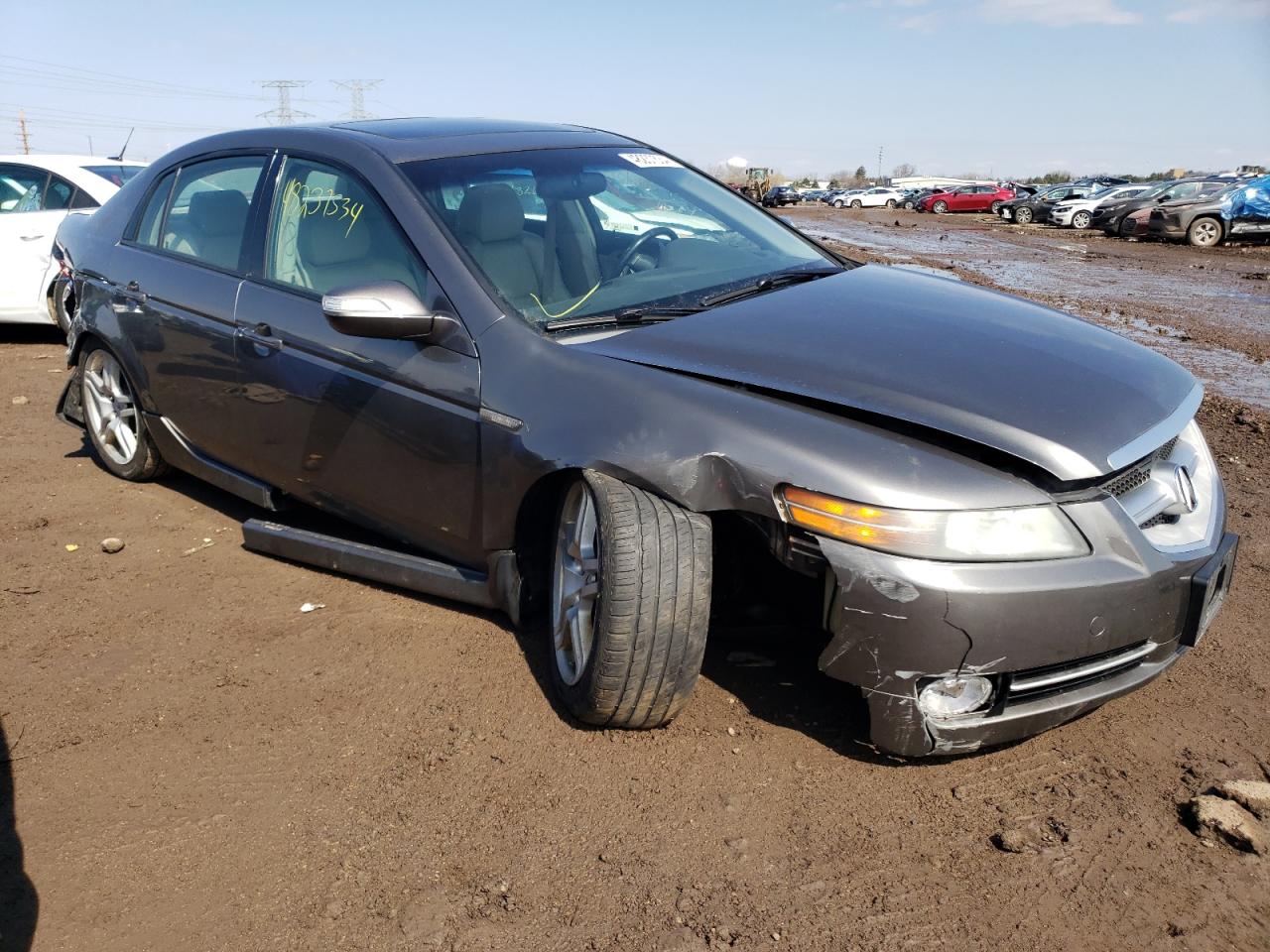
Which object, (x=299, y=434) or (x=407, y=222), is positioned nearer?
(x=407, y=222)

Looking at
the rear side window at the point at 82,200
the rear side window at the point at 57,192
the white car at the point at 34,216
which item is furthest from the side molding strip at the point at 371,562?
the rear side window at the point at 57,192

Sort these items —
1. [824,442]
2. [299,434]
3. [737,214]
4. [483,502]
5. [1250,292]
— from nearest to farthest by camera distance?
[824,442] → [483,502] → [299,434] → [737,214] → [1250,292]

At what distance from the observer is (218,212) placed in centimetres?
439

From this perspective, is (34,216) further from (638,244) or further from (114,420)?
(638,244)

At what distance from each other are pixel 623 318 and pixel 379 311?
0.70 metres

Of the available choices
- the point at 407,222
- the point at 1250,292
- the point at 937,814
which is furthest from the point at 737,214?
the point at 1250,292

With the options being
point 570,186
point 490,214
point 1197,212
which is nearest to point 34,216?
point 570,186

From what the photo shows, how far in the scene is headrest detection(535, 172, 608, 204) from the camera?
3.76 metres

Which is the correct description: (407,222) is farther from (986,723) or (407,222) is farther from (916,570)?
(986,723)

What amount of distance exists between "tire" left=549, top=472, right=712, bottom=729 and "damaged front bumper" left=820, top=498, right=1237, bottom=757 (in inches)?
14.0

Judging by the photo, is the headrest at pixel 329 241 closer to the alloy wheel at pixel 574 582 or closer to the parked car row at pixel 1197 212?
the alloy wheel at pixel 574 582

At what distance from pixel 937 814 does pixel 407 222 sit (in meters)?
2.31

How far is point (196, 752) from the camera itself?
306 cm

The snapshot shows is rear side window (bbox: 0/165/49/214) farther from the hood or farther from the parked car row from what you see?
the parked car row
